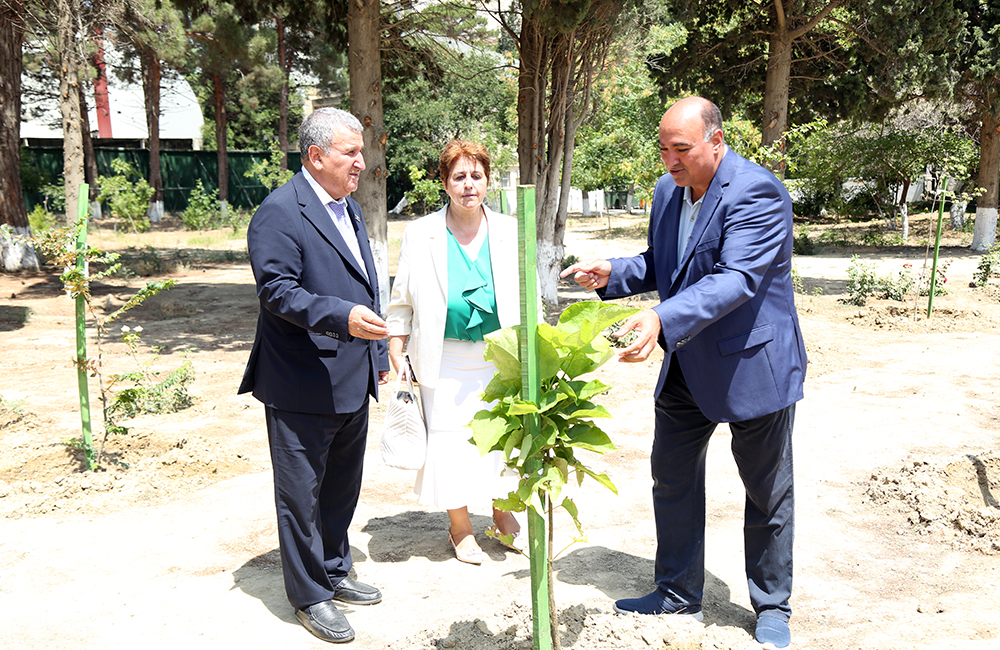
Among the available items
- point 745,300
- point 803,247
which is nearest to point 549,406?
point 745,300

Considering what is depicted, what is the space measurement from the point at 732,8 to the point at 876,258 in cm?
717

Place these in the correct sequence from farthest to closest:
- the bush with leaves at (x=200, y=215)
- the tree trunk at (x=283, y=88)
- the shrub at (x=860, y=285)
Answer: the tree trunk at (x=283, y=88) < the bush with leaves at (x=200, y=215) < the shrub at (x=860, y=285)

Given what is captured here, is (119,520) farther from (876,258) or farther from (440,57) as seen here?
(876,258)

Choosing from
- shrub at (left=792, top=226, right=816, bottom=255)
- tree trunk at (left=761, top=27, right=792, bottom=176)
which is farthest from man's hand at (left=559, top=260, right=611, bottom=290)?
shrub at (left=792, top=226, right=816, bottom=255)

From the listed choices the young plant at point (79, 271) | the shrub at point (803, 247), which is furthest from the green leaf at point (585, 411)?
the shrub at point (803, 247)

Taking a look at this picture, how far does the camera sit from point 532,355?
2.06 m

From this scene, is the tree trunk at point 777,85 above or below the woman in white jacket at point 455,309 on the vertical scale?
above

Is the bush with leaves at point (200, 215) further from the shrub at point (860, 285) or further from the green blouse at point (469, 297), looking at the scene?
the green blouse at point (469, 297)

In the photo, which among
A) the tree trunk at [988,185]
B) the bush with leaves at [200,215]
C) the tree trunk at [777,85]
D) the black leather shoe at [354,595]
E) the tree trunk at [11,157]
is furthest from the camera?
the bush with leaves at [200,215]

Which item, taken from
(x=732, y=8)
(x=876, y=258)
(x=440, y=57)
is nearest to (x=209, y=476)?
(x=440, y=57)

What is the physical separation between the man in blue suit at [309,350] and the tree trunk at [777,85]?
33.9ft

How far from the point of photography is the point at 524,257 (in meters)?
2.02

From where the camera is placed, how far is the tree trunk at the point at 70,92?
1046 centimetres

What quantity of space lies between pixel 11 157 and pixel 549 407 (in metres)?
14.4
